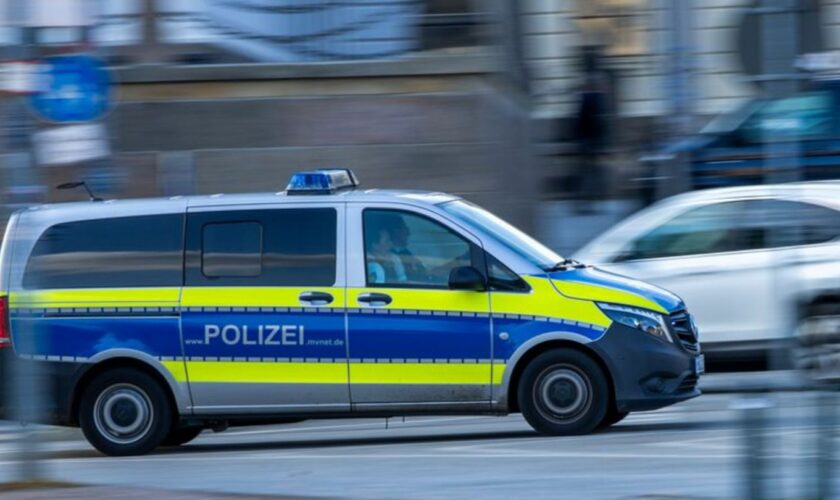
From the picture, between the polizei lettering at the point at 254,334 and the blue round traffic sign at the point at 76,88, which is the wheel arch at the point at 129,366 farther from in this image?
the blue round traffic sign at the point at 76,88

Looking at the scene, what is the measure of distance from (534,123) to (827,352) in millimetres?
7760

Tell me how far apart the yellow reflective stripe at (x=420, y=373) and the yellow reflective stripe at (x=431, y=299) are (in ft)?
1.18

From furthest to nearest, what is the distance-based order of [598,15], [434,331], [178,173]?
[598,15], [178,173], [434,331]

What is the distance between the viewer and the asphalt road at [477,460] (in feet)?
24.0

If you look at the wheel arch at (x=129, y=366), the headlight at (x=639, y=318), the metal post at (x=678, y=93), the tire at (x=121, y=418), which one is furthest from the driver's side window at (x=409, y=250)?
the metal post at (x=678, y=93)

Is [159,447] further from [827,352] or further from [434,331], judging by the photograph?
[827,352]

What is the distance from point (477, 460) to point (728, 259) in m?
4.33

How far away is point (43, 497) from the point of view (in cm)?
781

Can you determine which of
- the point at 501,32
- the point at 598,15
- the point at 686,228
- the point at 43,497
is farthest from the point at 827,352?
the point at 598,15

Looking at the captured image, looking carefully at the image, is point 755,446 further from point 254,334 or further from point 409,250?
point 254,334

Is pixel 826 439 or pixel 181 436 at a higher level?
pixel 826 439

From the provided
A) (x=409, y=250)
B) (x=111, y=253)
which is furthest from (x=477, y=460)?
(x=111, y=253)

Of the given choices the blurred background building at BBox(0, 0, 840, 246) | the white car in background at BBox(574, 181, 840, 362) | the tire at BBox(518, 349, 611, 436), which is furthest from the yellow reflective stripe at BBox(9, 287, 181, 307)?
the blurred background building at BBox(0, 0, 840, 246)

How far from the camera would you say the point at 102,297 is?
427 inches
